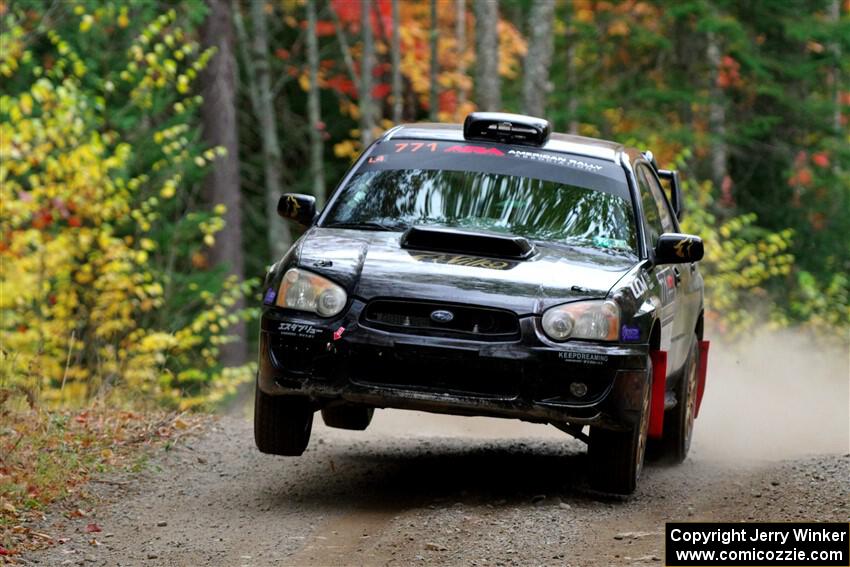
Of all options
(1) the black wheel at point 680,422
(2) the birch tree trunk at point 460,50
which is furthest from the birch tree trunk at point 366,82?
(1) the black wheel at point 680,422

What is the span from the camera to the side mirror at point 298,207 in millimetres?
8555

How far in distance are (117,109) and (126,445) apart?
11.7m

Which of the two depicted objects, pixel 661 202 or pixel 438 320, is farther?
pixel 661 202

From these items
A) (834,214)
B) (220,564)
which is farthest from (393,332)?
(834,214)

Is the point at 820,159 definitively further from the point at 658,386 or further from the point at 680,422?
the point at 658,386

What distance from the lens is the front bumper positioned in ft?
23.8

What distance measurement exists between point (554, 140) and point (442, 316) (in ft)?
7.76

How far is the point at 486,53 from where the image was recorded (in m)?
22.3

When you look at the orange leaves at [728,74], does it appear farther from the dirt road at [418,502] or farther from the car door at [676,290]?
the car door at [676,290]

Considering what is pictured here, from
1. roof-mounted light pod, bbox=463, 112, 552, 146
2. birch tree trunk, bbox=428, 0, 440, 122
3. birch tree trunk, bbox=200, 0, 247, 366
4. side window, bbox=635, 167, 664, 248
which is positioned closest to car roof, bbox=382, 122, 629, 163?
roof-mounted light pod, bbox=463, 112, 552, 146

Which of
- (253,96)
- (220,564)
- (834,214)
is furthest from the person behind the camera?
(253,96)

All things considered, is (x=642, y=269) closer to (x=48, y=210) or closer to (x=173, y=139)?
(x=48, y=210)

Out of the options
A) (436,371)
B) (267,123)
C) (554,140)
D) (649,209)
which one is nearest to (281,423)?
(436,371)

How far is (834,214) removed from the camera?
24766mm
